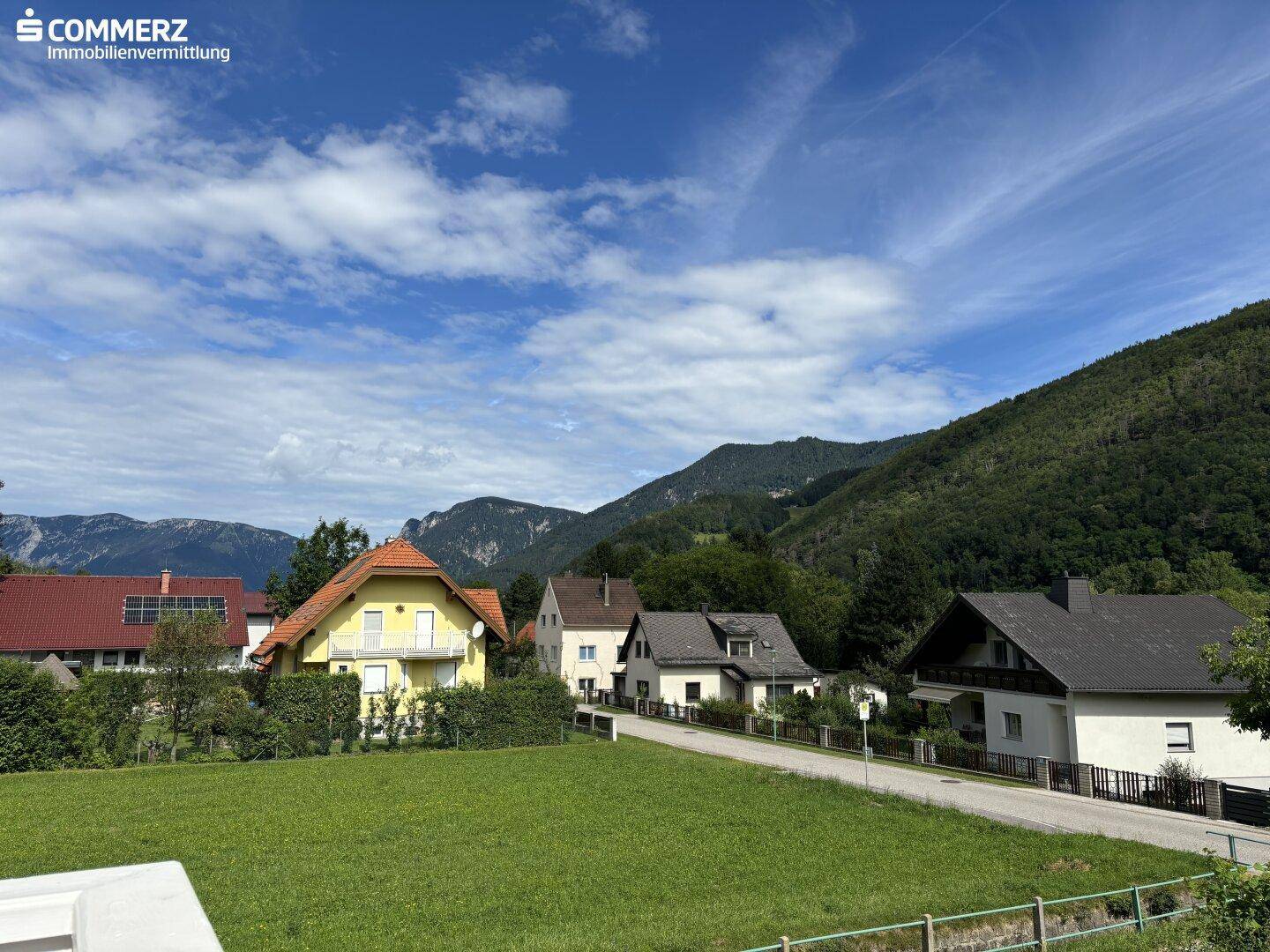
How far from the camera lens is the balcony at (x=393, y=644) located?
32.5 m

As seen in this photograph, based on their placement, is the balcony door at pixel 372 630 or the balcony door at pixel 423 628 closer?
the balcony door at pixel 372 630

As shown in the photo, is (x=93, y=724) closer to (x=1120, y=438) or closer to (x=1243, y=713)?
(x=1243, y=713)

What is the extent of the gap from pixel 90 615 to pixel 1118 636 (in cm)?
5399

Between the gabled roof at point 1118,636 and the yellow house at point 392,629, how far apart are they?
20755 millimetres

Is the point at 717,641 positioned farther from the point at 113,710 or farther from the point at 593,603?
the point at 113,710

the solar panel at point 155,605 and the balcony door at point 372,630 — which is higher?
the solar panel at point 155,605

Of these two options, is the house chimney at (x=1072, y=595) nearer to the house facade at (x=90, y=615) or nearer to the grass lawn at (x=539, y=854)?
the grass lawn at (x=539, y=854)

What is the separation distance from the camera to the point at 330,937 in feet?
31.4

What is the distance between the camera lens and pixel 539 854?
529 inches

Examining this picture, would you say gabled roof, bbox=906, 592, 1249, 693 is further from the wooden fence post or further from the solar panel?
the solar panel

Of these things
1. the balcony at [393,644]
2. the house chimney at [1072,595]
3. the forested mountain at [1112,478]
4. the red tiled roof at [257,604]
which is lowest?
the balcony at [393,644]

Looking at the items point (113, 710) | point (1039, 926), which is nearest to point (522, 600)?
point (113, 710)

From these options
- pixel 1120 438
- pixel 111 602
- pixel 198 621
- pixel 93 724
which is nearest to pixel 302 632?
pixel 198 621

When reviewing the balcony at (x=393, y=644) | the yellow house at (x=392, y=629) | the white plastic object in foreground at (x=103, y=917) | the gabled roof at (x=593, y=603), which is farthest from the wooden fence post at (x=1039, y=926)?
the gabled roof at (x=593, y=603)
